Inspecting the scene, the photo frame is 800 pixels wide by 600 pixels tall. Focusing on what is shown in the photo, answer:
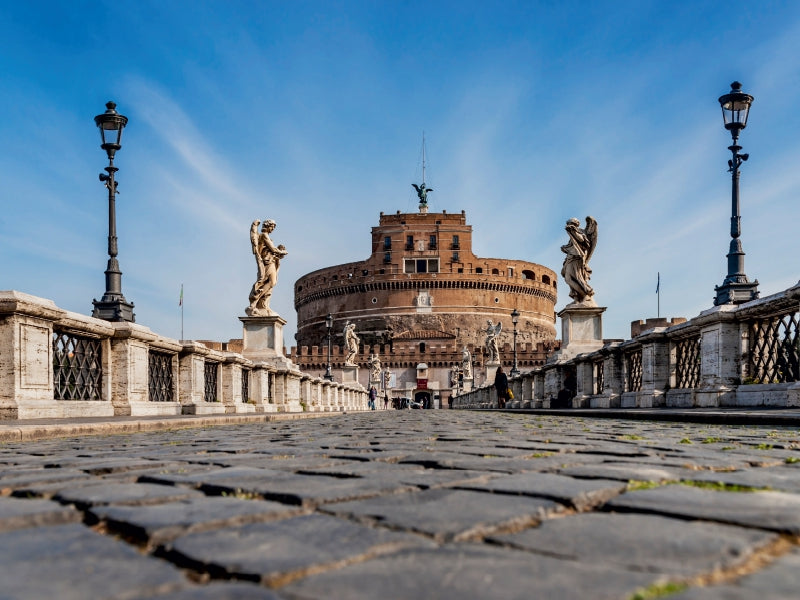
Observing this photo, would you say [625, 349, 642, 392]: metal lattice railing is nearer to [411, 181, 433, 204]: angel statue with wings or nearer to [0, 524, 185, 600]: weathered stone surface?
[0, 524, 185, 600]: weathered stone surface

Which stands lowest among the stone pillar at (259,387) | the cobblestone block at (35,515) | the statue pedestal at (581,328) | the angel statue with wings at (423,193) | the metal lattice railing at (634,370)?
the stone pillar at (259,387)

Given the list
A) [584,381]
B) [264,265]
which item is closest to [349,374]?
[264,265]

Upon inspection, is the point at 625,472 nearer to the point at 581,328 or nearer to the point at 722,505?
the point at 722,505

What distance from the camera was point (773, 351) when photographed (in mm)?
9094

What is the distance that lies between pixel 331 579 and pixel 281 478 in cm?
172

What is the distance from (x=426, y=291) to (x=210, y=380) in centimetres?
7104

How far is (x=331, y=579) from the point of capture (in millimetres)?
1452

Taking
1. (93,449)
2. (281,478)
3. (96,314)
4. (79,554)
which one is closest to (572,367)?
(96,314)

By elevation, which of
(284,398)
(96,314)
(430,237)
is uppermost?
(430,237)

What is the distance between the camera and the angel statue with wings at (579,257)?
16.5 m

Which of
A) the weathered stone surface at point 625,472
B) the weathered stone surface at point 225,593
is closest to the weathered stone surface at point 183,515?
the weathered stone surface at point 225,593

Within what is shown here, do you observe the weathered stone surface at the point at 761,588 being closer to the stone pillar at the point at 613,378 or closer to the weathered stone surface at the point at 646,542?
the weathered stone surface at the point at 646,542

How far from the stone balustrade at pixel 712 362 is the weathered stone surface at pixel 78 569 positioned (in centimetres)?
776

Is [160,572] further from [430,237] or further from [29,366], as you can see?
[430,237]
